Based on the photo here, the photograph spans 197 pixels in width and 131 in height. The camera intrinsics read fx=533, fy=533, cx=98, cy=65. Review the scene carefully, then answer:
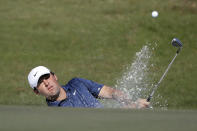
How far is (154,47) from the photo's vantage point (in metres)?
15.5

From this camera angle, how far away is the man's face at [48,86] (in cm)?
544

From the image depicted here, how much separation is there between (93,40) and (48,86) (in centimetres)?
1102

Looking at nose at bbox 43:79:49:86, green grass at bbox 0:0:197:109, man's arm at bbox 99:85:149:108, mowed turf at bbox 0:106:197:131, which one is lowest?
man's arm at bbox 99:85:149:108

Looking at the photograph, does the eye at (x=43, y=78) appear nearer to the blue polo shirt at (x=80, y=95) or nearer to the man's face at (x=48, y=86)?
the man's face at (x=48, y=86)

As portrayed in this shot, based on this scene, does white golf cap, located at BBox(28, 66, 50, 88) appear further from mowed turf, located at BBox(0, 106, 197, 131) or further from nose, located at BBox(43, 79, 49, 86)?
mowed turf, located at BBox(0, 106, 197, 131)

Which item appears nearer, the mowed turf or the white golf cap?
the mowed turf

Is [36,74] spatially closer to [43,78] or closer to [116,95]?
[43,78]

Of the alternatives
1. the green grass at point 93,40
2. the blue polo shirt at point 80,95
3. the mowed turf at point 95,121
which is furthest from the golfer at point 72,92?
the green grass at point 93,40

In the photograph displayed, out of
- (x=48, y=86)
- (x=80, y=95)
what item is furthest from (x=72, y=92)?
(x=48, y=86)

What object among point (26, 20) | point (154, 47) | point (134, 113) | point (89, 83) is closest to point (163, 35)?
point (154, 47)

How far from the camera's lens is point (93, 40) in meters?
16.5

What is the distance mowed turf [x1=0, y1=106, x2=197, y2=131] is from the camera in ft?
6.82

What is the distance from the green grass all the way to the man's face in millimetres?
3988

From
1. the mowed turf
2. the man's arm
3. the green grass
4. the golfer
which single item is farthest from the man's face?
the green grass
